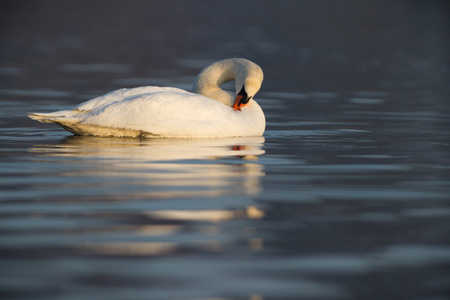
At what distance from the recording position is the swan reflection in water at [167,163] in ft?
24.1

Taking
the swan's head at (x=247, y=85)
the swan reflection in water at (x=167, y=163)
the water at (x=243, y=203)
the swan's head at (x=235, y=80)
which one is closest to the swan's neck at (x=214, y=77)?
the swan's head at (x=235, y=80)

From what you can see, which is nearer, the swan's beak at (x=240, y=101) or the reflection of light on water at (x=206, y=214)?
the reflection of light on water at (x=206, y=214)

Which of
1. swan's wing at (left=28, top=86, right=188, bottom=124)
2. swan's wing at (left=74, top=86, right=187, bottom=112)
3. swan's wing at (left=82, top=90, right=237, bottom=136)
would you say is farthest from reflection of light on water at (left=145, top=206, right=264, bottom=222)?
swan's wing at (left=74, top=86, right=187, bottom=112)

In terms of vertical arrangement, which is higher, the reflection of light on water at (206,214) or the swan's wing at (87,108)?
the swan's wing at (87,108)

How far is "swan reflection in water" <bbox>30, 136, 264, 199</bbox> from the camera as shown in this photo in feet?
24.1

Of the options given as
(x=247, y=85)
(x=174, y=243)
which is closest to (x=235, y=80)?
(x=247, y=85)

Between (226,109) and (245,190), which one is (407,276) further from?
(226,109)

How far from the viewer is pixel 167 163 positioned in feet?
28.4

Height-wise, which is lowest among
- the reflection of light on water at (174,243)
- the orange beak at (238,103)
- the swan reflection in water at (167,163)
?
the reflection of light on water at (174,243)

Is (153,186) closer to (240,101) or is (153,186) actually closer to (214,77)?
(240,101)

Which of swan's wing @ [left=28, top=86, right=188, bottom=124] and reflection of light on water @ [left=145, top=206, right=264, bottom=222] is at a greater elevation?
swan's wing @ [left=28, top=86, right=188, bottom=124]

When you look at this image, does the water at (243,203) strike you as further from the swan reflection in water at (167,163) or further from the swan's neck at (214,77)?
the swan's neck at (214,77)

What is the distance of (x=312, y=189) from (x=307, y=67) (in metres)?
18.4

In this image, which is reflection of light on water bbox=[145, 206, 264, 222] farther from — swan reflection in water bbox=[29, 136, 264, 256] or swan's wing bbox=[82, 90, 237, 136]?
swan's wing bbox=[82, 90, 237, 136]
